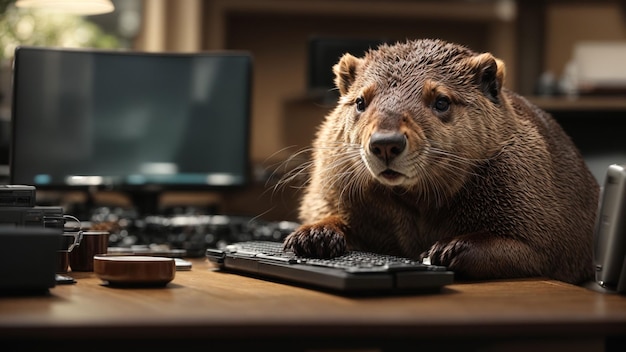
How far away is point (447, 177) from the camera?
1528 mm

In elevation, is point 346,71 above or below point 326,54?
below

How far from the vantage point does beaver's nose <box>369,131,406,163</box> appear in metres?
1.40

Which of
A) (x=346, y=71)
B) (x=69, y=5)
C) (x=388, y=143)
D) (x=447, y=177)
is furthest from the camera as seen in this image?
(x=69, y=5)

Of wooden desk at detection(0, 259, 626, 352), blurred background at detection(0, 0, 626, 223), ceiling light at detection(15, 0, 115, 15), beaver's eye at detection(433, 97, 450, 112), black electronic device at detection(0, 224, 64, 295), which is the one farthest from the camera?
blurred background at detection(0, 0, 626, 223)

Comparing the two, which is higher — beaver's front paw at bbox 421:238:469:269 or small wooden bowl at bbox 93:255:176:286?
beaver's front paw at bbox 421:238:469:269

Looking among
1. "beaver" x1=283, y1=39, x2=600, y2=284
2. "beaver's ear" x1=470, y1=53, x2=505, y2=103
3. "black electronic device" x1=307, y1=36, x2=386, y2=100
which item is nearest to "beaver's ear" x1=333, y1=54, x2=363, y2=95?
"beaver" x1=283, y1=39, x2=600, y2=284

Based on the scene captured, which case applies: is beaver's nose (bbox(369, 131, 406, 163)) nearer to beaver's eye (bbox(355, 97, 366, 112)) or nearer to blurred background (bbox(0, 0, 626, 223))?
beaver's eye (bbox(355, 97, 366, 112))

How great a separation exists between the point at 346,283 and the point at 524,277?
45 cm

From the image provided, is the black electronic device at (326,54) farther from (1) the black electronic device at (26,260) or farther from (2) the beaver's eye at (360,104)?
(1) the black electronic device at (26,260)

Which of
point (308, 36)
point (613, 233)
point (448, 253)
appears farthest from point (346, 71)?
point (308, 36)

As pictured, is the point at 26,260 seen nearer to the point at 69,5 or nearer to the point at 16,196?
the point at 16,196

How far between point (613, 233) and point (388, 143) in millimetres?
368

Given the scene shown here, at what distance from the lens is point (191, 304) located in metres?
1.12

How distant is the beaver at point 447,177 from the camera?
57.4 inches
